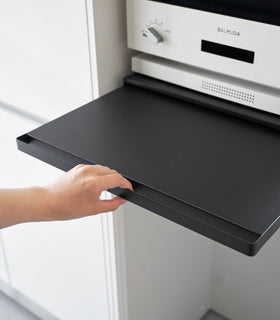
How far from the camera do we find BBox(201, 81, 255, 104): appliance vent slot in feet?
3.24

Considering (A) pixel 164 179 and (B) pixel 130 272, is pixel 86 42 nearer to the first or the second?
(A) pixel 164 179

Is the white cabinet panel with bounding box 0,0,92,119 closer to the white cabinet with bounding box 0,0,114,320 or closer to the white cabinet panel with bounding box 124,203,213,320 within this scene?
the white cabinet with bounding box 0,0,114,320

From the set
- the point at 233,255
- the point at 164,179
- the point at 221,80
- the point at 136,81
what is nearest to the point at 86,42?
the point at 136,81

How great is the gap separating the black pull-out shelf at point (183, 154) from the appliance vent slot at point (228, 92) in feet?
0.07

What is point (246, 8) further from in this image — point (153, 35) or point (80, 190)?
point (80, 190)

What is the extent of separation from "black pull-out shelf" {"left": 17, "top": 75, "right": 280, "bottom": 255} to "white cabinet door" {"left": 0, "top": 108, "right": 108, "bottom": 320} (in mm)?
321

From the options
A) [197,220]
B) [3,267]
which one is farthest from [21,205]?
[3,267]

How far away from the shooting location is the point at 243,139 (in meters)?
0.93

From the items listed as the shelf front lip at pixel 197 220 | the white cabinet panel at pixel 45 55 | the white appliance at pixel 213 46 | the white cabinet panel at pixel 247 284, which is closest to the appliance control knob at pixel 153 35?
the white appliance at pixel 213 46

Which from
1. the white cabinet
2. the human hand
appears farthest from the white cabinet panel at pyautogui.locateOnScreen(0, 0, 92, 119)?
the human hand

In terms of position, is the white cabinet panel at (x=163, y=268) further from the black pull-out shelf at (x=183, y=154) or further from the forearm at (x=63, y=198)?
the forearm at (x=63, y=198)

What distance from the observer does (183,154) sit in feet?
2.85

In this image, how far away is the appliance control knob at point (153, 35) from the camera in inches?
40.9

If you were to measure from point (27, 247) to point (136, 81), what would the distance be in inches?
25.8
